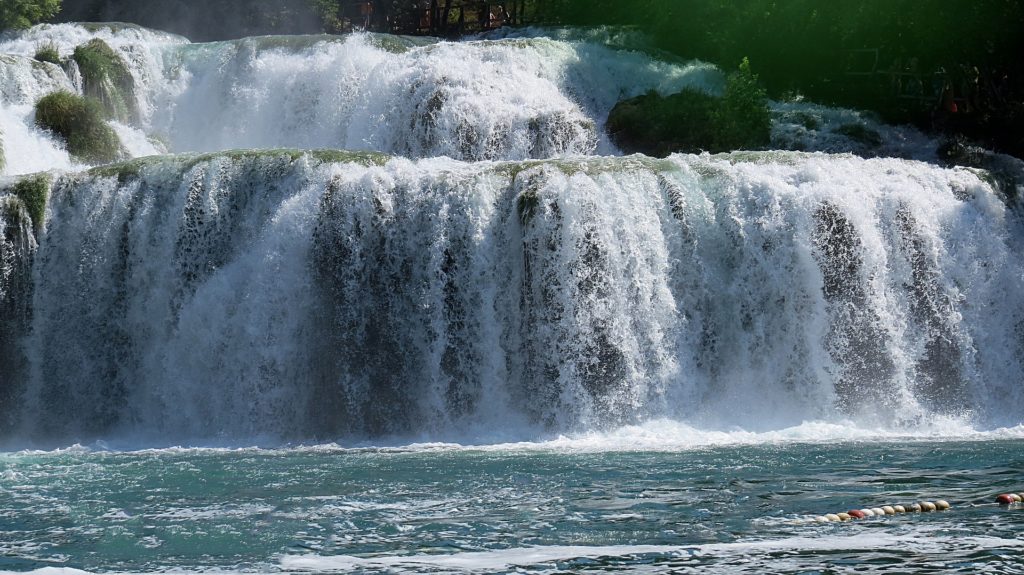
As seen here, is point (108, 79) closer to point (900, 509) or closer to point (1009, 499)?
point (900, 509)

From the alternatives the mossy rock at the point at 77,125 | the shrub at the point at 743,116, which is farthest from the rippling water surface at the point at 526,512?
the shrub at the point at 743,116

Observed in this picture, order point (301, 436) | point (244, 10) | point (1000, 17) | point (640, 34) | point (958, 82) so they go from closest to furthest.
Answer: point (301, 436) → point (1000, 17) → point (958, 82) → point (640, 34) → point (244, 10)

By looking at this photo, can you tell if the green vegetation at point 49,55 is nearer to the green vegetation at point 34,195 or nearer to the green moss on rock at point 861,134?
the green vegetation at point 34,195

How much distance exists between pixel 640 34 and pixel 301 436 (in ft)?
64.1

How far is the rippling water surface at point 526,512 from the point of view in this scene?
30.5 feet

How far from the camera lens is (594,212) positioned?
62.2 ft

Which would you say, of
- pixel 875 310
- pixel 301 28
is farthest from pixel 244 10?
pixel 875 310

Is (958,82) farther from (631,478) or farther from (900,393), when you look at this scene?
(631,478)

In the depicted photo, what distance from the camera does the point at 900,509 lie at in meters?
10.8

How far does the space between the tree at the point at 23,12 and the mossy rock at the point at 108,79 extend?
8682mm

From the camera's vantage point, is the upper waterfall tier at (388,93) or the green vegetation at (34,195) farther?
the upper waterfall tier at (388,93)

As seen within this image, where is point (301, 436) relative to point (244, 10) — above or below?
below

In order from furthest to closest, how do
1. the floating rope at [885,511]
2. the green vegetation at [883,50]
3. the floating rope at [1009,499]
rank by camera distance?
the green vegetation at [883,50] → the floating rope at [1009,499] → the floating rope at [885,511]

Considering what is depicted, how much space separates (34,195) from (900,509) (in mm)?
14244
